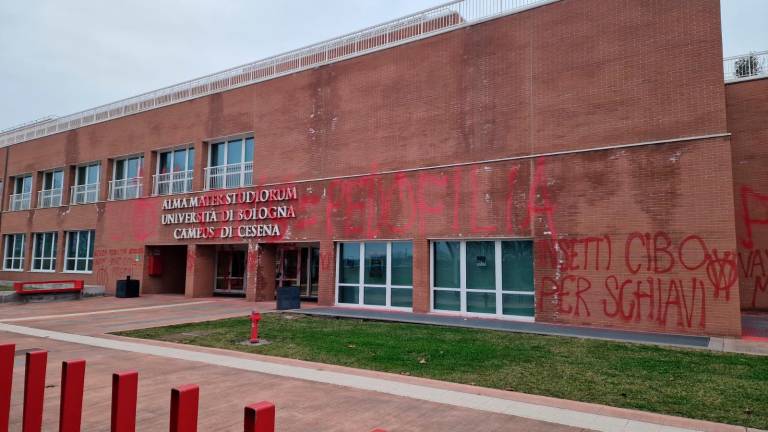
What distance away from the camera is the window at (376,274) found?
17.4 meters

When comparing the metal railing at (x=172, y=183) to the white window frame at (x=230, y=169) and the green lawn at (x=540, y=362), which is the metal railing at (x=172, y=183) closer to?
the white window frame at (x=230, y=169)

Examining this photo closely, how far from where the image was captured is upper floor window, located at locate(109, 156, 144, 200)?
86.7 feet

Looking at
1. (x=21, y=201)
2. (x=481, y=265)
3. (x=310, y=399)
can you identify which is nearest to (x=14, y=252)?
(x=21, y=201)

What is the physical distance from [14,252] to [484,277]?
32.3 metres

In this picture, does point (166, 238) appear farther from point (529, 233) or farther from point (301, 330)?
point (529, 233)

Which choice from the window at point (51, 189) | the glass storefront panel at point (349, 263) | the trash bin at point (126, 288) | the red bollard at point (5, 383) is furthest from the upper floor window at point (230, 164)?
the red bollard at point (5, 383)

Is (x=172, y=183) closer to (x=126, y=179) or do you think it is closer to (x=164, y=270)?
(x=126, y=179)

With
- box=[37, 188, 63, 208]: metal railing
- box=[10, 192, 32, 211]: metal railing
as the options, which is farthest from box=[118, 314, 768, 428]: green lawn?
box=[10, 192, 32, 211]: metal railing

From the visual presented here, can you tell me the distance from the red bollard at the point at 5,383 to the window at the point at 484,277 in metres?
13.0

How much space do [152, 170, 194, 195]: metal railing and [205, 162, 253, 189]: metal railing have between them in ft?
4.28

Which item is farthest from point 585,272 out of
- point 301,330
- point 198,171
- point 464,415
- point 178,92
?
point 178,92

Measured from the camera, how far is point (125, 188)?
26844mm

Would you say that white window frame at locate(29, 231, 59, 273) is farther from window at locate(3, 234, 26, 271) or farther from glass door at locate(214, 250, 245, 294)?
glass door at locate(214, 250, 245, 294)

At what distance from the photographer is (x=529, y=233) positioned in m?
14.8
